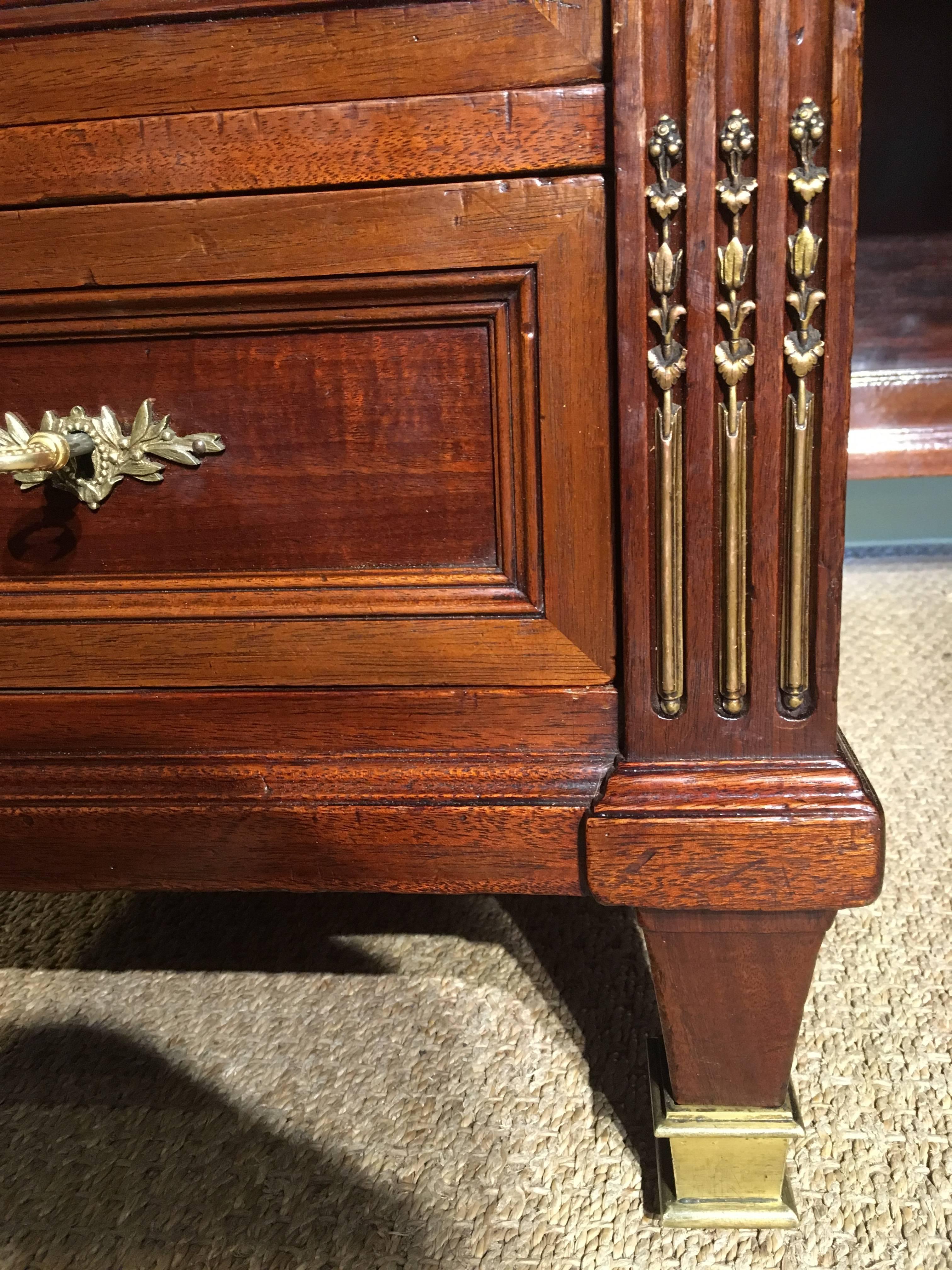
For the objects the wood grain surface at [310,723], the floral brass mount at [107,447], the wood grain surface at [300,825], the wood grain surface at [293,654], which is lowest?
the wood grain surface at [300,825]

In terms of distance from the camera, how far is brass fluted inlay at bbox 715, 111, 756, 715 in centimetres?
35

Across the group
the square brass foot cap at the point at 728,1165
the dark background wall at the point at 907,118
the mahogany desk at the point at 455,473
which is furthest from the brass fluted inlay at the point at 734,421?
the dark background wall at the point at 907,118

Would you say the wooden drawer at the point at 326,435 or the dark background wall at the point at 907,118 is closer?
the wooden drawer at the point at 326,435

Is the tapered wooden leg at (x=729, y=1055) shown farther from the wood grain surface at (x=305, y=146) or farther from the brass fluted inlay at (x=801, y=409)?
the wood grain surface at (x=305, y=146)

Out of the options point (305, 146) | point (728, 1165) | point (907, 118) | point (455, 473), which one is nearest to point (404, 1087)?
point (728, 1165)

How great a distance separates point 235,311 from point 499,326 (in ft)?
0.35

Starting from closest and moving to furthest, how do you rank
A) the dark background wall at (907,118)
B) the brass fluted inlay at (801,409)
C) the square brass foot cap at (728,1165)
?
the brass fluted inlay at (801,409), the square brass foot cap at (728,1165), the dark background wall at (907,118)

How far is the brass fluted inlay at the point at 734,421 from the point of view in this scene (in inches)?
13.8

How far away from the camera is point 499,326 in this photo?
0.39 m

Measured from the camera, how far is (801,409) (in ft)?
1.21

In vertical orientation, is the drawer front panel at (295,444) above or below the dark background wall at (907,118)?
below

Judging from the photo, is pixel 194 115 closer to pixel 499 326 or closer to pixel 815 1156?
pixel 499 326

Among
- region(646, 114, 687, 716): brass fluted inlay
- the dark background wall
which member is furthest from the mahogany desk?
Result: the dark background wall

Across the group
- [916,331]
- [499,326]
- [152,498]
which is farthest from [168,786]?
[916,331]
